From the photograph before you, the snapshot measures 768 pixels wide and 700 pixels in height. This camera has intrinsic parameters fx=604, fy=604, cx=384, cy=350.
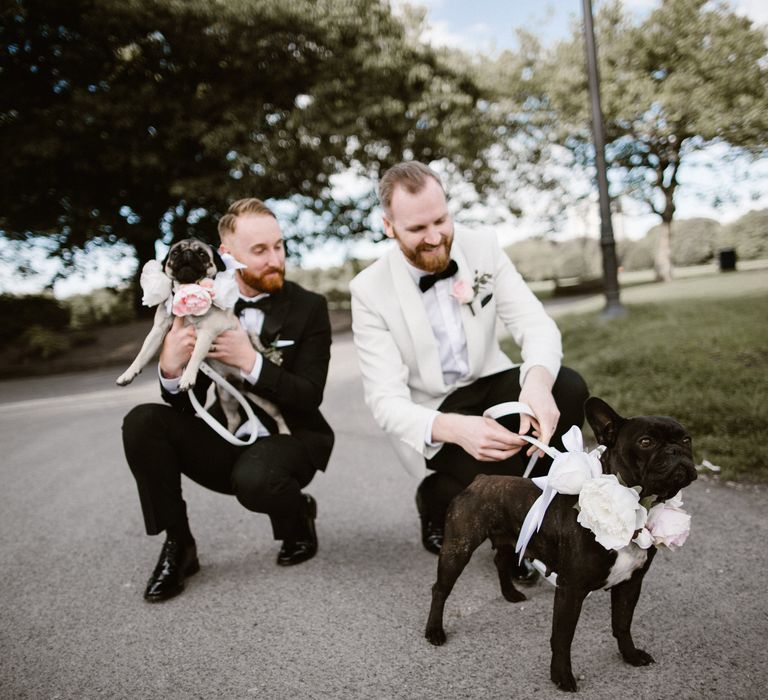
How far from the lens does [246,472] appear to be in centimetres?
318

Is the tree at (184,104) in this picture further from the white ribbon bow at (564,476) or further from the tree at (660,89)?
the white ribbon bow at (564,476)

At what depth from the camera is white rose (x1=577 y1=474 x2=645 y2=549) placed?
74.6 inches

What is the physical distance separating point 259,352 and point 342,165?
19.6 meters

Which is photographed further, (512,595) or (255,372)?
(255,372)

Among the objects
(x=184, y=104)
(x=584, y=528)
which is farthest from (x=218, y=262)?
(x=184, y=104)

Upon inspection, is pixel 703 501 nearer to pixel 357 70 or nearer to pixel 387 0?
pixel 357 70

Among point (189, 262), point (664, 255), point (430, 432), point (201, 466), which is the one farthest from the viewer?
point (664, 255)

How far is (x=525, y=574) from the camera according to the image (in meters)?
3.05

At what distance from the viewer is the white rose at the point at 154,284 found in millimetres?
3020

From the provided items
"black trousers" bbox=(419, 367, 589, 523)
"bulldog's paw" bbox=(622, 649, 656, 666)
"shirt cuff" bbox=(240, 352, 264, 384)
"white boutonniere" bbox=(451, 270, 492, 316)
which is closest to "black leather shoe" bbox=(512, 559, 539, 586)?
"black trousers" bbox=(419, 367, 589, 523)

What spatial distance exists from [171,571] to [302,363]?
1.33 meters

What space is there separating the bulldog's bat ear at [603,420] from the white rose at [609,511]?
0.23 metres

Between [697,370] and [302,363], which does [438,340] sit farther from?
[697,370]

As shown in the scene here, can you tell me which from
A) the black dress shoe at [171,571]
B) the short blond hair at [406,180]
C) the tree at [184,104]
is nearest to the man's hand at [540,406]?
the short blond hair at [406,180]
